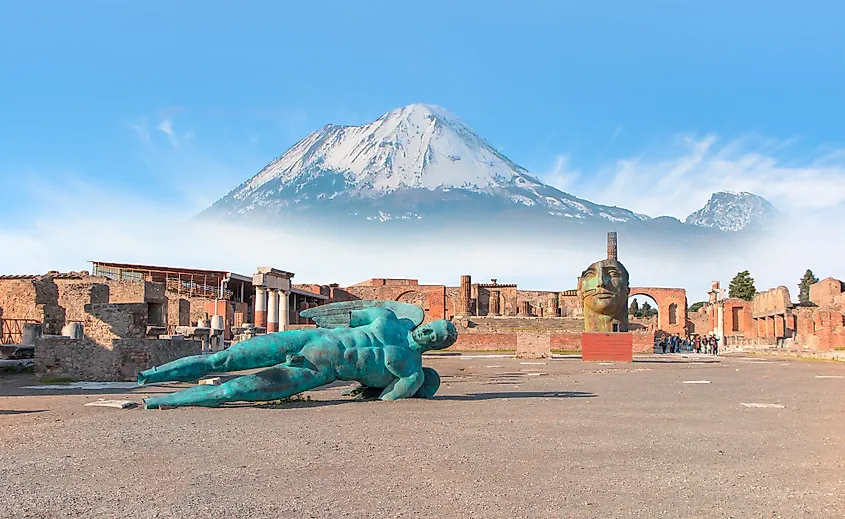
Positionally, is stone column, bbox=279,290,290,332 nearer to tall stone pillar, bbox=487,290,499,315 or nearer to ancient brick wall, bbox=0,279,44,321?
ancient brick wall, bbox=0,279,44,321

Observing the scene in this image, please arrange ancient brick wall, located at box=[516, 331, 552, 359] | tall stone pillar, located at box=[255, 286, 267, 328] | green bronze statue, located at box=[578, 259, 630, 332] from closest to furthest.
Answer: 1. ancient brick wall, located at box=[516, 331, 552, 359]
2. green bronze statue, located at box=[578, 259, 630, 332]
3. tall stone pillar, located at box=[255, 286, 267, 328]

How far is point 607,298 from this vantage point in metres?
29.8

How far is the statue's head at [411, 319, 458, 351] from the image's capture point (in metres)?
10.0

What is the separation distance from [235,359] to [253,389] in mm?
427

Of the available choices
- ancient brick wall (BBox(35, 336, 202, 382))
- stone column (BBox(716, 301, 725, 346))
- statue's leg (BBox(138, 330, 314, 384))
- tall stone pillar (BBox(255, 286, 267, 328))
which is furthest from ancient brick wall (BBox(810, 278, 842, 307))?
statue's leg (BBox(138, 330, 314, 384))

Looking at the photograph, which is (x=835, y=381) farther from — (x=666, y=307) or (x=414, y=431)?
(x=666, y=307)

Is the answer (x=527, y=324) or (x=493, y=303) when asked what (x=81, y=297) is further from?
(x=493, y=303)

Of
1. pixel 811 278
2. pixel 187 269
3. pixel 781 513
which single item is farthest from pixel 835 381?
pixel 811 278

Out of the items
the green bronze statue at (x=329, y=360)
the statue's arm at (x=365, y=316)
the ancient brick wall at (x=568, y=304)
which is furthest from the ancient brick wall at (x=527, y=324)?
the statue's arm at (x=365, y=316)

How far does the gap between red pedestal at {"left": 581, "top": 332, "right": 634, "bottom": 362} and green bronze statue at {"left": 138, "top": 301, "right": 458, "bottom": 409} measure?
54.9ft

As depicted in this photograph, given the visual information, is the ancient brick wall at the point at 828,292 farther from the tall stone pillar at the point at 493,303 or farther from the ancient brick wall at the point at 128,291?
the ancient brick wall at the point at 128,291

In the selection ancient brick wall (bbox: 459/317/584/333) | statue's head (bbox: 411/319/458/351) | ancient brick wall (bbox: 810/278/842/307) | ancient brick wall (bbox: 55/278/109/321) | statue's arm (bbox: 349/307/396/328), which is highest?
ancient brick wall (bbox: 810/278/842/307)

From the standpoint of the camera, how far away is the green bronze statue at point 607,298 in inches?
1179

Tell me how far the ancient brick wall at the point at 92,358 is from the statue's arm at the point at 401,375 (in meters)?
6.30
